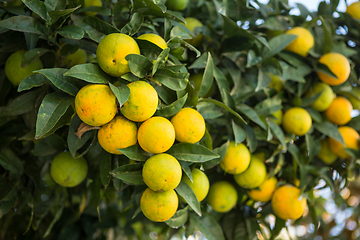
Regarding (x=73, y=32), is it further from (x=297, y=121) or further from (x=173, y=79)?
(x=297, y=121)

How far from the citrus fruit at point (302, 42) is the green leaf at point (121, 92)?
85 cm

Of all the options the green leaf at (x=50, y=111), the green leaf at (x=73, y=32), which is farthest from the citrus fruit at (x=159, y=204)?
the green leaf at (x=73, y=32)

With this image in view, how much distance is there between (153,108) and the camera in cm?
70

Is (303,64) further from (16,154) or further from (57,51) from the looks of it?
(16,154)

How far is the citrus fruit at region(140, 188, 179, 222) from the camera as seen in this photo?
72 cm

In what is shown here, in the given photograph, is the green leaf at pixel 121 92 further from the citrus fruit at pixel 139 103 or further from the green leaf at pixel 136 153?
the green leaf at pixel 136 153

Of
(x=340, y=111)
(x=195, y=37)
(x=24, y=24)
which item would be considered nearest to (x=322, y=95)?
(x=340, y=111)

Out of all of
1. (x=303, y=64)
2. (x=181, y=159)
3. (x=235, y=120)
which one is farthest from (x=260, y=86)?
(x=181, y=159)

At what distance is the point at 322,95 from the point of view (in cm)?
118

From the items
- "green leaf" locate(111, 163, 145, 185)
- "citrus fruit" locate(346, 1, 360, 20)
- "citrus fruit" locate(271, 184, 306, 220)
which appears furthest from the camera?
"citrus fruit" locate(346, 1, 360, 20)

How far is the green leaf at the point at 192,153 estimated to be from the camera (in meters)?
0.75

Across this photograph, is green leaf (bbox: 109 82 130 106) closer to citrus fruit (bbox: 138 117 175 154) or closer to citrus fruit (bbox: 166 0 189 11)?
citrus fruit (bbox: 138 117 175 154)

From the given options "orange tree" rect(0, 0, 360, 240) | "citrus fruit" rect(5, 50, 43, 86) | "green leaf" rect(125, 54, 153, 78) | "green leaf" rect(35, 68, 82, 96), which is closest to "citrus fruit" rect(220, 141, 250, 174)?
"orange tree" rect(0, 0, 360, 240)

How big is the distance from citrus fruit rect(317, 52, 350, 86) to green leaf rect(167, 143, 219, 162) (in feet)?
2.44
